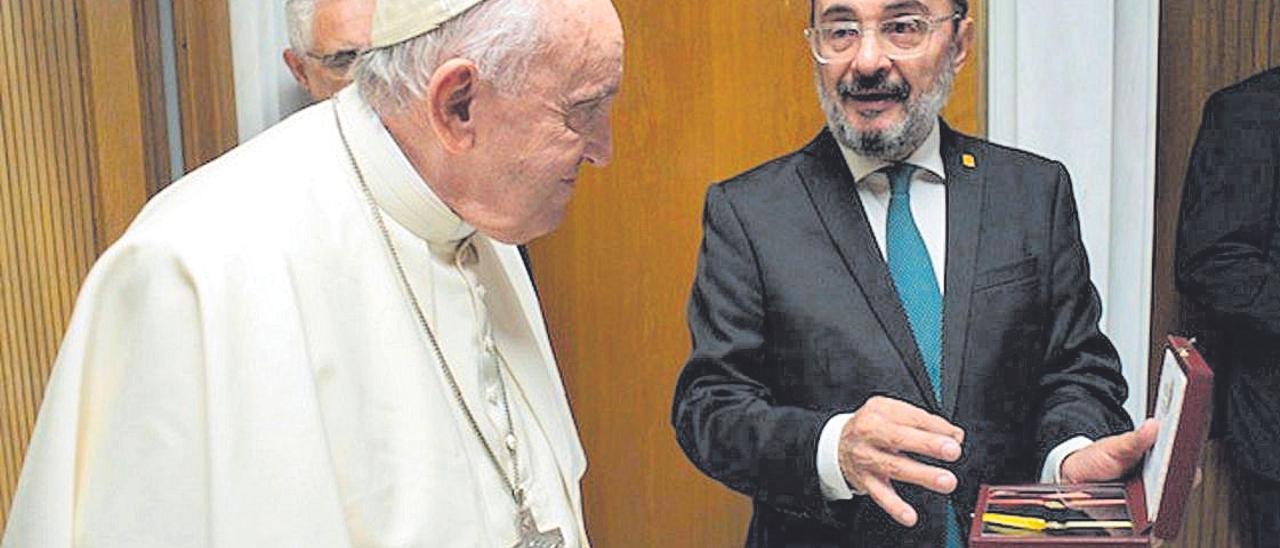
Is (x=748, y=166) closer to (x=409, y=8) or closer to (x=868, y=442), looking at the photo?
(x=868, y=442)

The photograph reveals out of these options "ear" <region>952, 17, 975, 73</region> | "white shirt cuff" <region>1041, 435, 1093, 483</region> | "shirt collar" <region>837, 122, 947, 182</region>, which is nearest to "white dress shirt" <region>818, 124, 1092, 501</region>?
"shirt collar" <region>837, 122, 947, 182</region>

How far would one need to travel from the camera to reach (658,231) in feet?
10.9

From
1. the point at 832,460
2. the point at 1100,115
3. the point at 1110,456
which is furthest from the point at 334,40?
the point at 1100,115

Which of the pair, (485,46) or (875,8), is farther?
(875,8)

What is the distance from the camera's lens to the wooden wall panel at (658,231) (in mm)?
3188

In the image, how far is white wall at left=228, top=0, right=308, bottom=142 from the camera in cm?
309

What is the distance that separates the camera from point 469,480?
154 cm

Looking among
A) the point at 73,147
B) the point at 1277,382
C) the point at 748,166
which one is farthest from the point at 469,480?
the point at 1277,382

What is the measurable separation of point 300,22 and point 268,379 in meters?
1.32

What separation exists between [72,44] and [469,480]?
1645 millimetres

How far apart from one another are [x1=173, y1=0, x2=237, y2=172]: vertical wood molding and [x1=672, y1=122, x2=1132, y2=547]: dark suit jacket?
1.32 m

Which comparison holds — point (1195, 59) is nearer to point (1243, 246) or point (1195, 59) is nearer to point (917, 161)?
point (1243, 246)

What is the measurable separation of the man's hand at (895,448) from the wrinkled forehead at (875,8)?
638 millimetres

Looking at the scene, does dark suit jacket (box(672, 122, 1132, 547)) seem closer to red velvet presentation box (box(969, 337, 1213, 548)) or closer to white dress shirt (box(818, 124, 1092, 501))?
white dress shirt (box(818, 124, 1092, 501))
